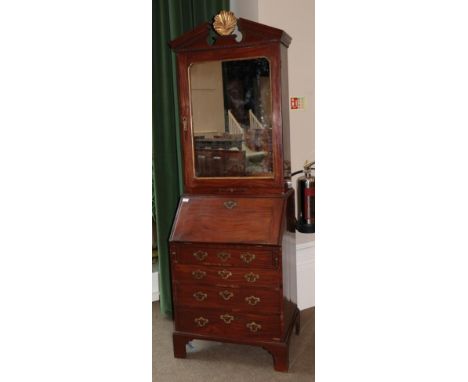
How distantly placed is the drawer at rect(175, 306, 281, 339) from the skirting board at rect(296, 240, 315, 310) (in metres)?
0.68

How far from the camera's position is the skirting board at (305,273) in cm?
263

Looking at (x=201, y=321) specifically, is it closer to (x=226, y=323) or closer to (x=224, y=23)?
(x=226, y=323)

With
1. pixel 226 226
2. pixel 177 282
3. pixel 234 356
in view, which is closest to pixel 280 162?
pixel 226 226

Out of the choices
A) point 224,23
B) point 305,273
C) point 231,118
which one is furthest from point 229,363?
point 224,23

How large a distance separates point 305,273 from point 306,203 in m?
0.57

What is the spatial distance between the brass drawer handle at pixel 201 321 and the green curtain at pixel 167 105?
1.98ft

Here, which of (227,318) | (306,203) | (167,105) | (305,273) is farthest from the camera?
(305,273)

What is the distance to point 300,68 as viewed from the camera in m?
2.55

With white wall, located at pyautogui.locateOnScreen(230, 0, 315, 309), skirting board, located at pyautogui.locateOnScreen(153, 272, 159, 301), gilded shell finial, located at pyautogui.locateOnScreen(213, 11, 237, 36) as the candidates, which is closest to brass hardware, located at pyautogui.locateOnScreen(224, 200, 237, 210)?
white wall, located at pyautogui.locateOnScreen(230, 0, 315, 309)

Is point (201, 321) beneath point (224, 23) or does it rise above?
beneath

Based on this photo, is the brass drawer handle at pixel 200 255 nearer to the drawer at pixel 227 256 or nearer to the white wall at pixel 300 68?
the drawer at pixel 227 256
